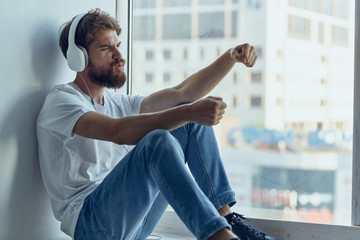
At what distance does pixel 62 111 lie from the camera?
5.08 ft

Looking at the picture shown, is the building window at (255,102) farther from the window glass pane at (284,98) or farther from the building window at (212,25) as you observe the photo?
the building window at (212,25)

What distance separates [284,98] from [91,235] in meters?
0.90

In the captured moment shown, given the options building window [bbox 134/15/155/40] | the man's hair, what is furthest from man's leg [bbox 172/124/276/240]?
building window [bbox 134/15/155/40]

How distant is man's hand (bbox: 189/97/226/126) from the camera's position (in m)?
1.35

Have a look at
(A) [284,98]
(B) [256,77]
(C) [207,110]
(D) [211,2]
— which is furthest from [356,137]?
(D) [211,2]

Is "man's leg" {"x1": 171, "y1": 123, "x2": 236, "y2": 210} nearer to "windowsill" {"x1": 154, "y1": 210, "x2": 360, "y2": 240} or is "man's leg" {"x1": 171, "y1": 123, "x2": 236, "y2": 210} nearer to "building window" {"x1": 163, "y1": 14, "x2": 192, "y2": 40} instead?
"windowsill" {"x1": 154, "y1": 210, "x2": 360, "y2": 240}

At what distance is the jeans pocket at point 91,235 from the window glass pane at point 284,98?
0.71 metres

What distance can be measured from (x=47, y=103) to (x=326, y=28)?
1044 millimetres

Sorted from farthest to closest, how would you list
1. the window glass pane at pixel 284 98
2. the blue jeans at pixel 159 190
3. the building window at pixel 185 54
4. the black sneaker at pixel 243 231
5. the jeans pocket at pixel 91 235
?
the building window at pixel 185 54
the window glass pane at pixel 284 98
the black sneaker at pixel 243 231
the jeans pocket at pixel 91 235
the blue jeans at pixel 159 190

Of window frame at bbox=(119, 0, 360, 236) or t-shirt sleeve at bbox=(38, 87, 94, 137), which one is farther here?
window frame at bbox=(119, 0, 360, 236)

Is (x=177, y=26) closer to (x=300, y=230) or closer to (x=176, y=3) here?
(x=176, y=3)

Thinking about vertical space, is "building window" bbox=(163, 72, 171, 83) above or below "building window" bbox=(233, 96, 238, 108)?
above

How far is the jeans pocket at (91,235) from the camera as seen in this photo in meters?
1.49

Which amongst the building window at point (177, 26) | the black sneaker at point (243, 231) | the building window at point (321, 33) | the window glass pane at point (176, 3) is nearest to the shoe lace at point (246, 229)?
the black sneaker at point (243, 231)
